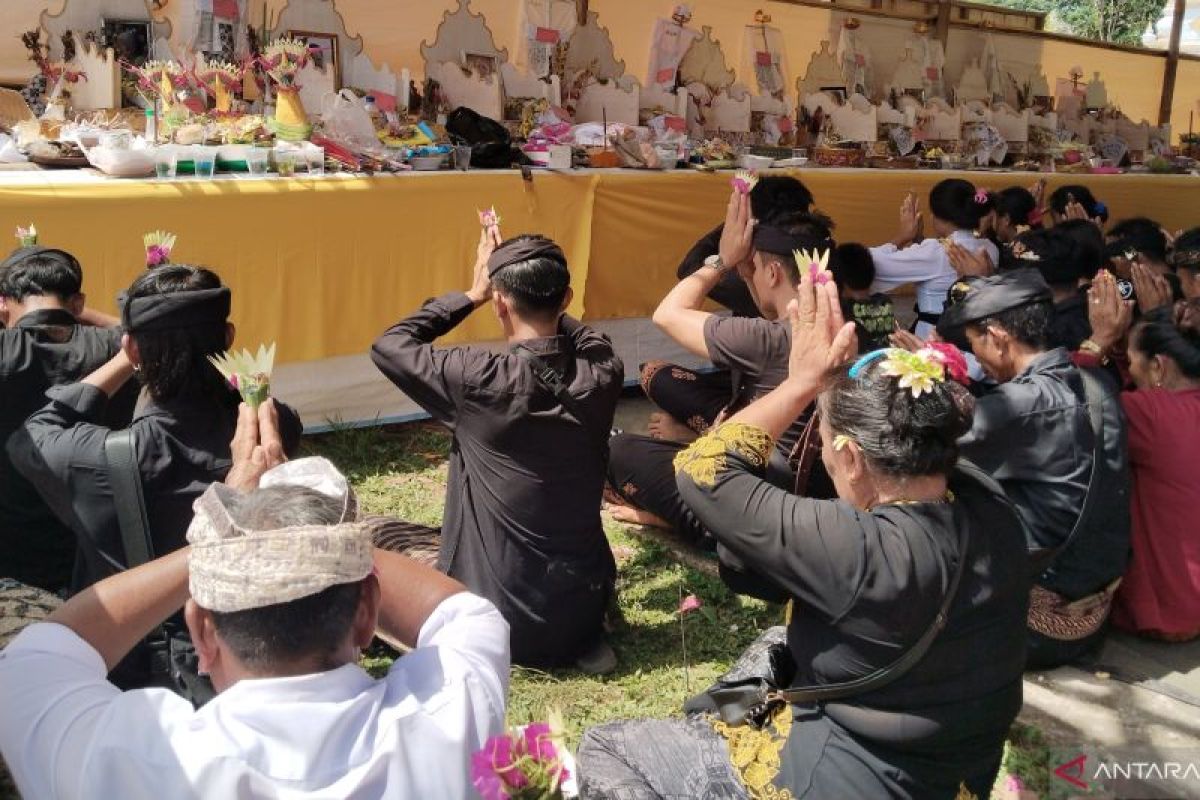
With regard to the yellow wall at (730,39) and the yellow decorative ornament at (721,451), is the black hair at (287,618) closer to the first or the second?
the yellow decorative ornament at (721,451)

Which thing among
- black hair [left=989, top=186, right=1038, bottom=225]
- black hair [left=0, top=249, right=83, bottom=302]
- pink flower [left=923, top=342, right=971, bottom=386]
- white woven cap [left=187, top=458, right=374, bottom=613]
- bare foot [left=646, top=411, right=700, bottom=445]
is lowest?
bare foot [left=646, top=411, right=700, bottom=445]

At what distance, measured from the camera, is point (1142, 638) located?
371cm

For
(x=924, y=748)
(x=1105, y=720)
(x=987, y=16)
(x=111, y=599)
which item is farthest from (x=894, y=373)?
(x=987, y=16)

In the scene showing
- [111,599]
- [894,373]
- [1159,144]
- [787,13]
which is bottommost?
[111,599]

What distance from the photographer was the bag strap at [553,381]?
2.95 metres

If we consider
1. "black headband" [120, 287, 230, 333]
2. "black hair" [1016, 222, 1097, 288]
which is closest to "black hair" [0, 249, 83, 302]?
"black headband" [120, 287, 230, 333]

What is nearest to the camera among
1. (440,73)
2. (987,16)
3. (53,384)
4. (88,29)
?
(53,384)

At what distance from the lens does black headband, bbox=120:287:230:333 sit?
2.24m

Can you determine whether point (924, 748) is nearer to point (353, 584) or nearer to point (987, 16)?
point (353, 584)

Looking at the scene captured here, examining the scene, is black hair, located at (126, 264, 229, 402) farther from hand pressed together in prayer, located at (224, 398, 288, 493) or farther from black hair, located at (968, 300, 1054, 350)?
black hair, located at (968, 300, 1054, 350)

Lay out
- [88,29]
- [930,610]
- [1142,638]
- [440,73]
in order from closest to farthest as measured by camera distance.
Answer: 1. [930,610]
2. [1142,638]
3. [88,29]
4. [440,73]

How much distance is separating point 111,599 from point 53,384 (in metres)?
1.61

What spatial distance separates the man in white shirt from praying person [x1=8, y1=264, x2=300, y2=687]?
2.66 feet

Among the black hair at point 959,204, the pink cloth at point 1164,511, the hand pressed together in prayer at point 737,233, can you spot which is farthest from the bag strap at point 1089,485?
the black hair at point 959,204
